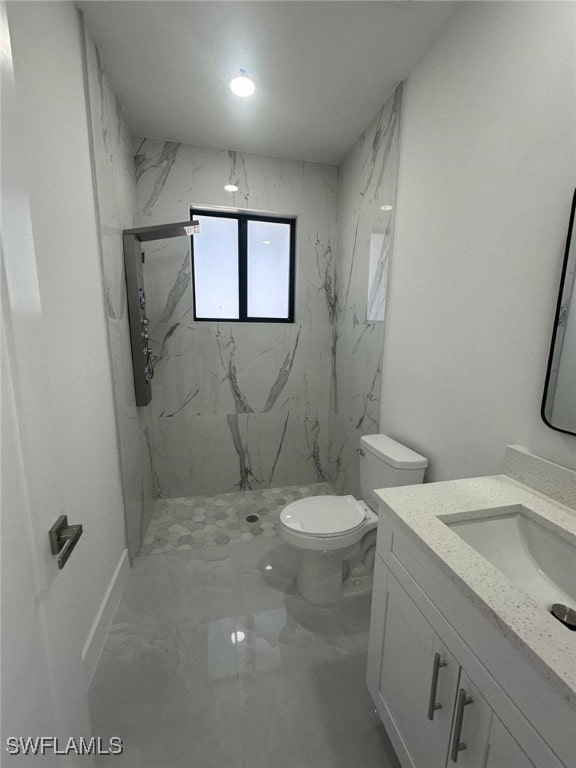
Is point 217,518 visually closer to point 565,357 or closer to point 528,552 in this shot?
point 528,552

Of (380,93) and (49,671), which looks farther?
(380,93)

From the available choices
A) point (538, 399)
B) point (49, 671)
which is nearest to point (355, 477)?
point (538, 399)

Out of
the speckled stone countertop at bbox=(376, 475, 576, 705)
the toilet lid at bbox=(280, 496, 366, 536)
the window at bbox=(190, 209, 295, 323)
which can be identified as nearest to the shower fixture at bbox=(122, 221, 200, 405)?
the window at bbox=(190, 209, 295, 323)

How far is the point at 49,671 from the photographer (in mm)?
686

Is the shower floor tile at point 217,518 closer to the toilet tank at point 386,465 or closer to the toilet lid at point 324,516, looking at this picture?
the toilet lid at point 324,516

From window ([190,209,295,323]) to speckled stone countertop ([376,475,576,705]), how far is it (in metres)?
1.99

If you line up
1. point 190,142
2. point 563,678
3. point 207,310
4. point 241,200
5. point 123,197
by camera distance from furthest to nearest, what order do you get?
1. point 207,310
2. point 241,200
3. point 190,142
4. point 123,197
5. point 563,678

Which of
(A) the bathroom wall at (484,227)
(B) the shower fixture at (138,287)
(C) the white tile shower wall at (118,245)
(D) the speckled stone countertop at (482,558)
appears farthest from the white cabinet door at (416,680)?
(B) the shower fixture at (138,287)

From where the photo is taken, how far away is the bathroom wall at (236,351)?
233cm

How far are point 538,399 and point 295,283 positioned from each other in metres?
1.96

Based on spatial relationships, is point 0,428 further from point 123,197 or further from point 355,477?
point 355,477

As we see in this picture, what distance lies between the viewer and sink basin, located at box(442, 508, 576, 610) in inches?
A: 33.8

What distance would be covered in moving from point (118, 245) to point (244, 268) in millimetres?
1037

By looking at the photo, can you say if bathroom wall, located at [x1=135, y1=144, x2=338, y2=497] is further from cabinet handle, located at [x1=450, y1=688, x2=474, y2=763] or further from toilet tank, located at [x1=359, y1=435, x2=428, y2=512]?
cabinet handle, located at [x1=450, y1=688, x2=474, y2=763]
